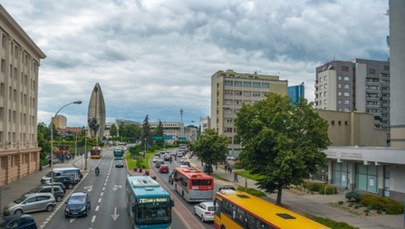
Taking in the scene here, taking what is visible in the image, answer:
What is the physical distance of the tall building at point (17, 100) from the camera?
53053mm

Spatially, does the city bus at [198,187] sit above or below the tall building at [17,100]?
below

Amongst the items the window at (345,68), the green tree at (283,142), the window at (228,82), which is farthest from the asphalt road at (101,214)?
the window at (345,68)

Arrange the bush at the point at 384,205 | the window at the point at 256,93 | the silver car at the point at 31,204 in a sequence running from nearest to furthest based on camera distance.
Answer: the silver car at the point at 31,204
the bush at the point at 384,205
the window at the point at 256,93

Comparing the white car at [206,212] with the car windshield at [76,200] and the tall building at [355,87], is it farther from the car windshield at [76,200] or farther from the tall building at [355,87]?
the tall building at [355,87]

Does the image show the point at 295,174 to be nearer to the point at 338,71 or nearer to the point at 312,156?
the point at 312,156

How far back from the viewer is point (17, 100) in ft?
194

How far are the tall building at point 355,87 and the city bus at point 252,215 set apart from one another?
95524 millimetres

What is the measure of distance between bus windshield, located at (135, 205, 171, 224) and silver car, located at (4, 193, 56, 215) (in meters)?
14.4

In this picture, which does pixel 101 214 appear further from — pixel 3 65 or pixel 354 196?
pixel 3 65

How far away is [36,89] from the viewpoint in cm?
7156

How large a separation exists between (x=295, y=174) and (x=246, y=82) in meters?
98.4

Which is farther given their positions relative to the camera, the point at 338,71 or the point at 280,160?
the point at 338,71

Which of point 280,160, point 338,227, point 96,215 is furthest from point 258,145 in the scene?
point 96,215

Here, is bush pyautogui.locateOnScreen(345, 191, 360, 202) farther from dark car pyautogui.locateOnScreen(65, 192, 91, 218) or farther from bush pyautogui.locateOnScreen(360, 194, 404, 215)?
dark car pyautogui.locateOnScreen(65, 192, 91, 218)
